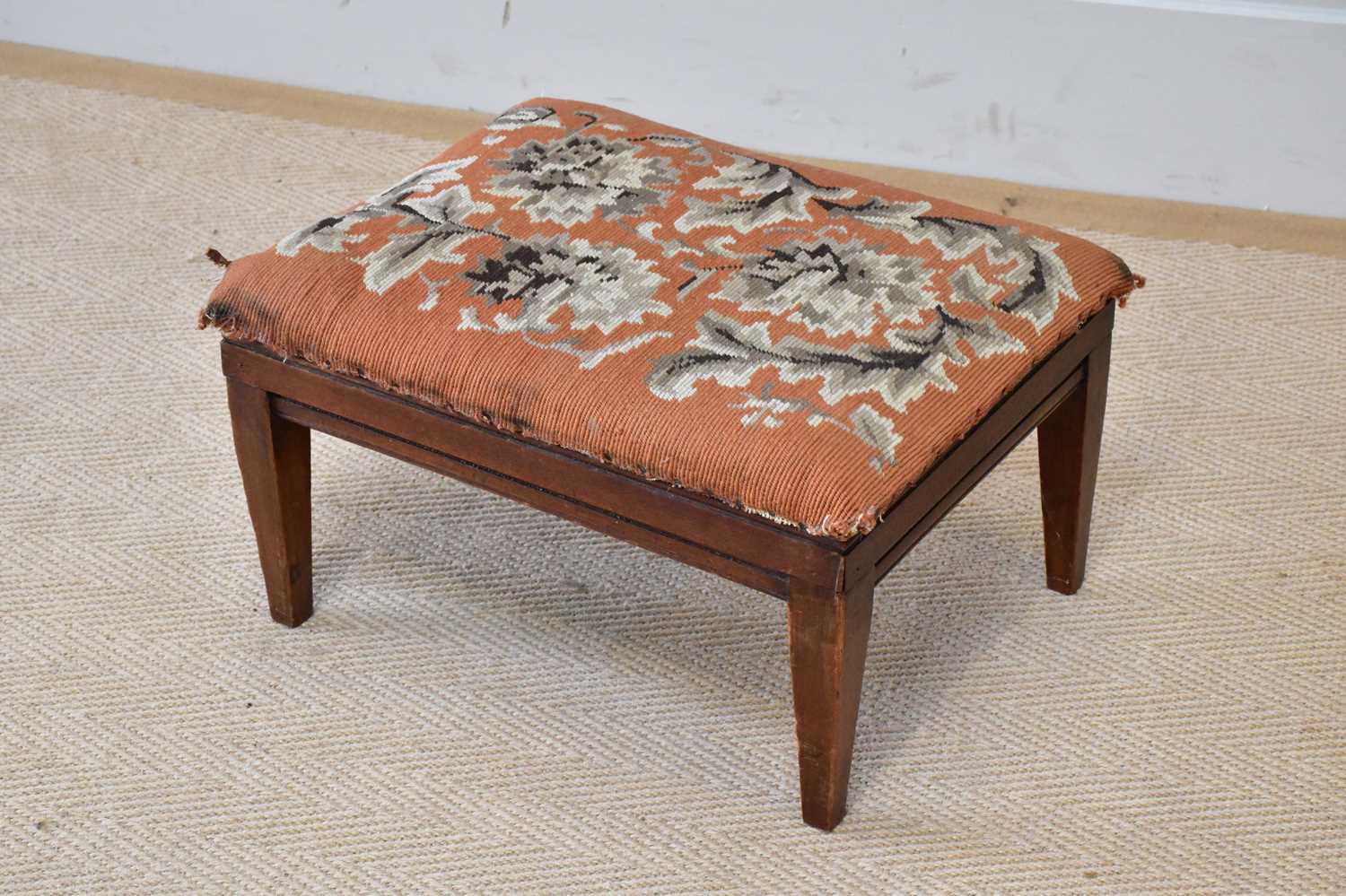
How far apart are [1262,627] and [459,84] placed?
1.30 meters

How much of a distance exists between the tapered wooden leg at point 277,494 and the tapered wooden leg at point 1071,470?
0.58 metres

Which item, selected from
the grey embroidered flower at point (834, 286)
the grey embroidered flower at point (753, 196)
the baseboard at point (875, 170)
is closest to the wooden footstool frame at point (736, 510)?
the grey embroidered flower at point (834, 286)

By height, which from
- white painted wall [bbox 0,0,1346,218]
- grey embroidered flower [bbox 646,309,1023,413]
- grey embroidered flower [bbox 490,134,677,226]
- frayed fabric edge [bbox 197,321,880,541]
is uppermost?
grey embroidered flower [bbox 490,134,677,226]

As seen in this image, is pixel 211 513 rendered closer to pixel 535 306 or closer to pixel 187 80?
pixel 535 306

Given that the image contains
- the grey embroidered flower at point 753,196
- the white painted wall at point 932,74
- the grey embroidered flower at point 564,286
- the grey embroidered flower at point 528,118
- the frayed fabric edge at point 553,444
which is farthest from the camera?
the white painted wall at point 932,74

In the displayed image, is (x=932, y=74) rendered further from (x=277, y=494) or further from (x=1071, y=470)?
(x=277, y=494)

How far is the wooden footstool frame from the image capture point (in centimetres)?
106

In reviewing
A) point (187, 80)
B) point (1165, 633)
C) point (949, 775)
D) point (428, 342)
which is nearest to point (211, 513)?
point (428, 342)

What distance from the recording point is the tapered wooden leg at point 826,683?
1.06 metres

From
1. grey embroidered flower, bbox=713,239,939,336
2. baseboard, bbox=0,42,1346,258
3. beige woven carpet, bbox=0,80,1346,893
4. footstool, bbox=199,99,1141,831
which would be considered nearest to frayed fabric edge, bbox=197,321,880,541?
footstool, bbox=199,99,1141,831

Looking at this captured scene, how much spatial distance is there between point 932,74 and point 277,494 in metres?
1.02

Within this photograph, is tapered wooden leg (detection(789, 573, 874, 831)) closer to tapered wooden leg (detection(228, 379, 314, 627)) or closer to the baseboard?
tapered wooden leg (detection(228, 379, 314, 627))

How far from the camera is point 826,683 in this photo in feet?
3.57

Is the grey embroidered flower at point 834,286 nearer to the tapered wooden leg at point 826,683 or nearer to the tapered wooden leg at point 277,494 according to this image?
the tapered wooden leg at point 826,683
